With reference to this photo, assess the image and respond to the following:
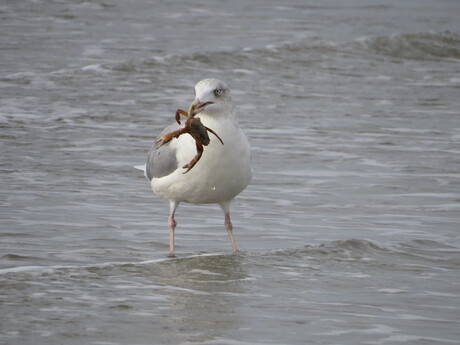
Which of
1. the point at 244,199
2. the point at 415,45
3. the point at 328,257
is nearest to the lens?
the point at 328,257

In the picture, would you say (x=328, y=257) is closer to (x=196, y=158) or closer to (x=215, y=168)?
(x=215, y=168)

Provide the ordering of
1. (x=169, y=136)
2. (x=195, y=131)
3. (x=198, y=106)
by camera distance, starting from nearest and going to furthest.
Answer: (x=195, y=131), (x=198, y=106), (x=169, y=136)

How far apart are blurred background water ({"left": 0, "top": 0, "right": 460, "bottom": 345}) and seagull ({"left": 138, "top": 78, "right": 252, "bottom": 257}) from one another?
466 millimetres

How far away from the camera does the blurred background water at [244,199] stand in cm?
564

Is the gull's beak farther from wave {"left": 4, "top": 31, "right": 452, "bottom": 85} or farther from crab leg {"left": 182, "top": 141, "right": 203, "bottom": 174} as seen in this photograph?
wave {"left": 4, "top": 31, "right": 452, "bottom": 85}

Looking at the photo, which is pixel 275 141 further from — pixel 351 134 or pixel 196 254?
pixel 196 254

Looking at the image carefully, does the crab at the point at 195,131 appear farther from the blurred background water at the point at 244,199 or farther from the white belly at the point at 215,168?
the blurred background water at the point at 244,199

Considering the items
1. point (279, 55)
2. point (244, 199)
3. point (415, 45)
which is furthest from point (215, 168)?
point (415, 45)

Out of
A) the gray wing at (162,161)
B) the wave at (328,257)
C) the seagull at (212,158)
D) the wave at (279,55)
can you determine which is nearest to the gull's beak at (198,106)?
the seagull at (212,158)

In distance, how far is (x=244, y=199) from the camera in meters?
9.22

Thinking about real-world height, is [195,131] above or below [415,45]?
above

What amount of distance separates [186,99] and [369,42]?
735cm

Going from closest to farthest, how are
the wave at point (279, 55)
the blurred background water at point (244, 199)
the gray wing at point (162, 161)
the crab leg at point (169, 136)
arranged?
the blurred background water at point (244, 199)
the crab leg at point (169, 136)
the gray wing at point (162, 161)
the wave at point (279, 55)

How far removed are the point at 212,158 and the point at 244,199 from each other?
7.27 feet
